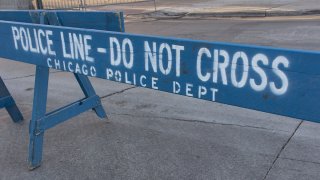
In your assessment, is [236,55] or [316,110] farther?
[236,55]

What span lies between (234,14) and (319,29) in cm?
348

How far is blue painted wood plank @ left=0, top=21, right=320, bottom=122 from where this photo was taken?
6.95 ft

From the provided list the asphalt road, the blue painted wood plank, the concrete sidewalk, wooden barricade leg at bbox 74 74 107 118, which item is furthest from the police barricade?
the concrete sidewalk

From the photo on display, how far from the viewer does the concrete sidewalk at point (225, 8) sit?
38.3 feet

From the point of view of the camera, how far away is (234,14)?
1198cm

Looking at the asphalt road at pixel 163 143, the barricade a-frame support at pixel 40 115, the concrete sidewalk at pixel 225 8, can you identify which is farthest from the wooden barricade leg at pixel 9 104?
the concrete sidewalk at pixel 225 8

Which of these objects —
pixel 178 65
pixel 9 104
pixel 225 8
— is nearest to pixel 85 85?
pixel 9 104

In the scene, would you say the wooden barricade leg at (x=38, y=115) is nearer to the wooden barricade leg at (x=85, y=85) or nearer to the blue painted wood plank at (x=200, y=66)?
the blue painted wood plank at (x=200, y=66)

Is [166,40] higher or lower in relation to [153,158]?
higher

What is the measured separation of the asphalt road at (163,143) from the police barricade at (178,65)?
442 millimetres

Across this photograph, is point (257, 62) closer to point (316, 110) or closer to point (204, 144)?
point (316, 110)

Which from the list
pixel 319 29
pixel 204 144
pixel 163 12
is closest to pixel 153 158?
pixel 204 144

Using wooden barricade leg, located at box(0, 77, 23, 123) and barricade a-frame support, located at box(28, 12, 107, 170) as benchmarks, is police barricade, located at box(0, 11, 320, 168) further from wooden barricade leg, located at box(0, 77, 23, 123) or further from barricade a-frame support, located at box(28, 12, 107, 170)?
wooden barricade leg, located at box(0, 77, 23, 123)

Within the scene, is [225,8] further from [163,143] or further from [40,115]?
[40,115]
